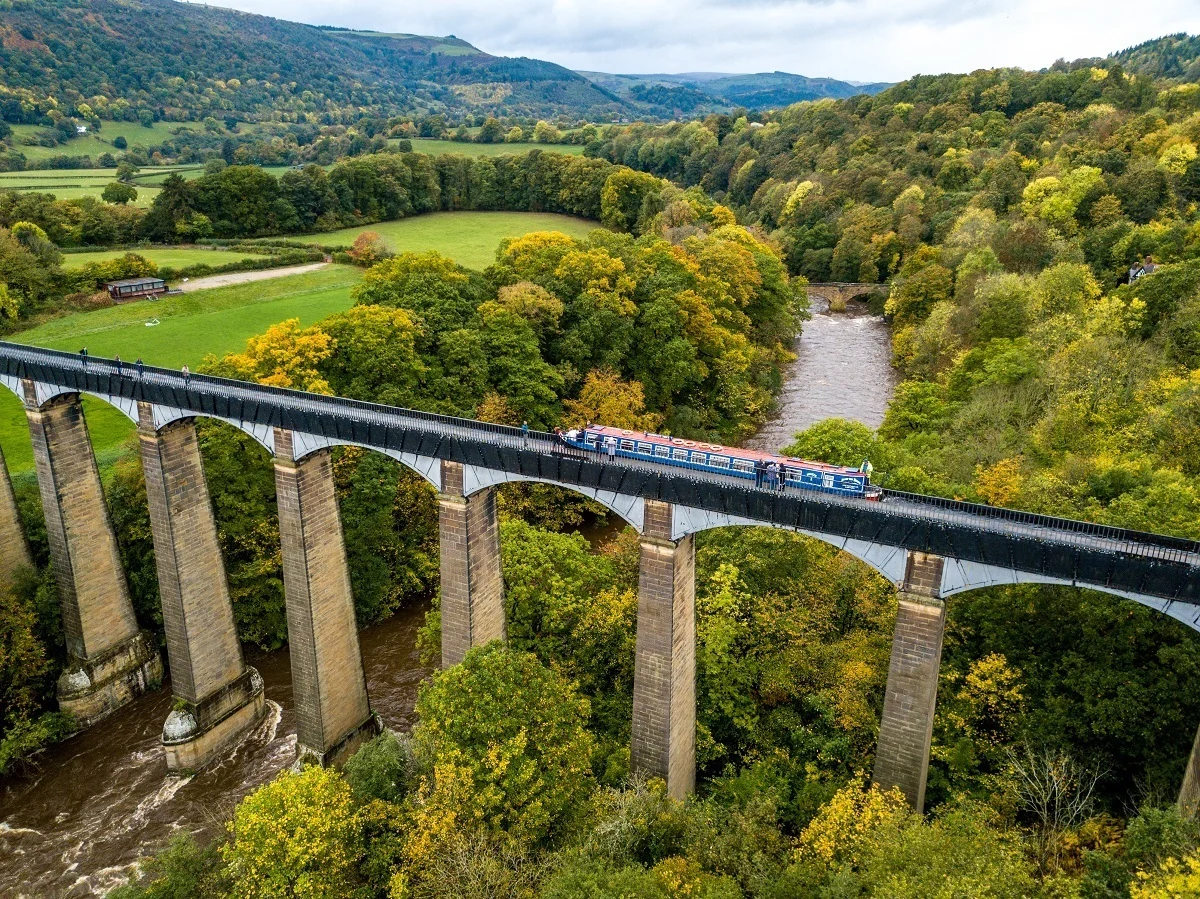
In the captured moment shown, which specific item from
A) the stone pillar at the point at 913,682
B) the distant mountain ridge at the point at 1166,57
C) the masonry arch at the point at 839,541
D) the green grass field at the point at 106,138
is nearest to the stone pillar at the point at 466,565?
the masonry arch at the point at 839,541

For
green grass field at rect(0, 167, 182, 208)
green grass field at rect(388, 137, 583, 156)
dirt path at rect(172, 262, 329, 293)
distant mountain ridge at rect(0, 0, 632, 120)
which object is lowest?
dirt path at rect(172, 262, 329, 293)

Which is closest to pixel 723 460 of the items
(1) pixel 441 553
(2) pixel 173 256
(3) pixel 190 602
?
(1) pixel 441 553

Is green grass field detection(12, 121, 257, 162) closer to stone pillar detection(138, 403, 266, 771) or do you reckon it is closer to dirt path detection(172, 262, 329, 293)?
dirt path detection(172, 262, 329, 293)

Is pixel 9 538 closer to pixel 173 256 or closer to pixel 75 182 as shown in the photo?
pixel 173 256

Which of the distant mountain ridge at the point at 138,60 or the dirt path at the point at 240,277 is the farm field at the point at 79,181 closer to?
the dirt path at the point at 240,277

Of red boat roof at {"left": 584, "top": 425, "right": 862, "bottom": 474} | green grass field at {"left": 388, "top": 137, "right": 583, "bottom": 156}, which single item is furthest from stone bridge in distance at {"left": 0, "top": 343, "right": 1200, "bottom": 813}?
green grass field at {"left": 388, "top": 137, "right": 583, "bottom": 156}

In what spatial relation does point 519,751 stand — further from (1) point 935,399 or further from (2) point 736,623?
(1) point 935,399
